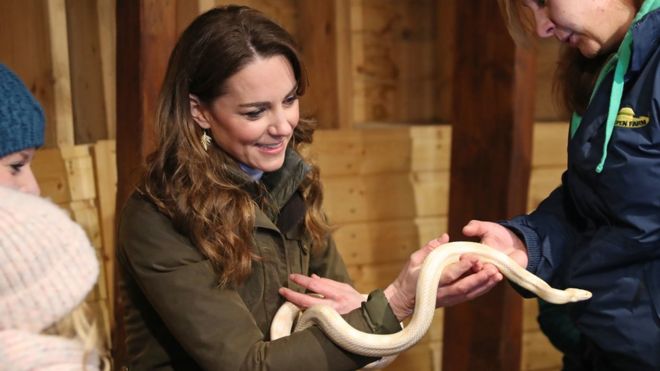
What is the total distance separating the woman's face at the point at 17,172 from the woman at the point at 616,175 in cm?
113

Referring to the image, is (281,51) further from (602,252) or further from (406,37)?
(406,37)

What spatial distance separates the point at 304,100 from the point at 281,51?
1191 mm

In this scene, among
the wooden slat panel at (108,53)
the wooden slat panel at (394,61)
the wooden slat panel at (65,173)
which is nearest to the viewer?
the wooden slat panel at (65,173)

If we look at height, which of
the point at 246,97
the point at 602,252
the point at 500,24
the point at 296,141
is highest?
the point at 500,24

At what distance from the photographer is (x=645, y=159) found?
4.99 feet

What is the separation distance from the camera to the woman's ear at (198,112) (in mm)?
1803

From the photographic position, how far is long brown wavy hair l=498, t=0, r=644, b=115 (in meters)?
1.88

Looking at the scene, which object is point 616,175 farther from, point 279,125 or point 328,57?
point 328,57

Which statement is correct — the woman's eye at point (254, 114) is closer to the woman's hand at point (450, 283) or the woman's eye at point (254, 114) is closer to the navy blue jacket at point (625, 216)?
the woman's hand at point (450, 283)

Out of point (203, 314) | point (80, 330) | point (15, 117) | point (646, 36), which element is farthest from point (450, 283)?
point (15, 117)

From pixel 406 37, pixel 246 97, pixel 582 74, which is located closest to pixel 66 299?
pixel 246 97

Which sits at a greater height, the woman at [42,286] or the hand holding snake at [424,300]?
the woman at [42,286]

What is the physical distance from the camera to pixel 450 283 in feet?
5.82

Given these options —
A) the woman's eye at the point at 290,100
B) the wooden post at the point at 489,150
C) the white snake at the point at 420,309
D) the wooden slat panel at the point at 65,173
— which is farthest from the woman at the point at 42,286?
the wooden post at the point at 489,150
